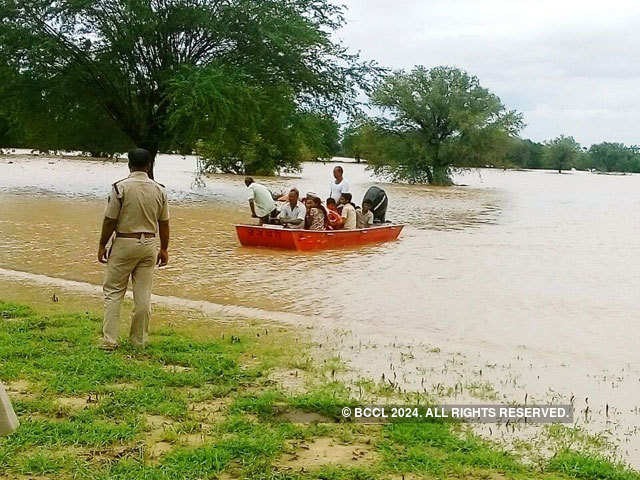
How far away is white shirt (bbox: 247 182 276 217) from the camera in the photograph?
17.2 meters

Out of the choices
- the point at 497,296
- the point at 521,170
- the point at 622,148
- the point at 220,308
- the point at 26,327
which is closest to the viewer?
the point at 26,327

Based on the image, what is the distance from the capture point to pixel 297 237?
1558 centimetres

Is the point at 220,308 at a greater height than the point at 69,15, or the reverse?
the point at 69,15

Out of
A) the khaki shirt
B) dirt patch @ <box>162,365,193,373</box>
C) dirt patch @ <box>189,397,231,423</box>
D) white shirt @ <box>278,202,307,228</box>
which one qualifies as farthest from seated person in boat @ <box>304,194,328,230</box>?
dirt patch @ <box>189,397,231,423</box>

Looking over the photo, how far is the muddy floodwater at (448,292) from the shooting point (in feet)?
21.8

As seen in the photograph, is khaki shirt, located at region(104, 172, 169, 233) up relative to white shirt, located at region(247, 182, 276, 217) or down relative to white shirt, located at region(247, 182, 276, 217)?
up

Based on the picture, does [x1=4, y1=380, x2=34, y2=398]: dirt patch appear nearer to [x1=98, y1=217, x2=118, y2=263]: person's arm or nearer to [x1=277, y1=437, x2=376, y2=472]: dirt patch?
[x1=98, y1=217, x2=118, y2=263]: person's arm

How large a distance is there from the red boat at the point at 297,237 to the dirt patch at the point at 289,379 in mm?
9249

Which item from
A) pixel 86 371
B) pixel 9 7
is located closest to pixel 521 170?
pixel 9 7

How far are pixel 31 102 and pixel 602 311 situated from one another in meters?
25.4

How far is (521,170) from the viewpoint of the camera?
12062 cm

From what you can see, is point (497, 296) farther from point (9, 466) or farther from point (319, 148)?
point (319, 148)

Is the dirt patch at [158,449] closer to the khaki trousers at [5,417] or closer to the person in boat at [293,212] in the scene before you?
the khaki trousers at [5,417]

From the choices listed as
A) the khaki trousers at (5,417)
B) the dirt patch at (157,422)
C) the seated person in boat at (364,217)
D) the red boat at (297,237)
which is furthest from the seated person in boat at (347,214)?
the khaki trousers at (5,417)
